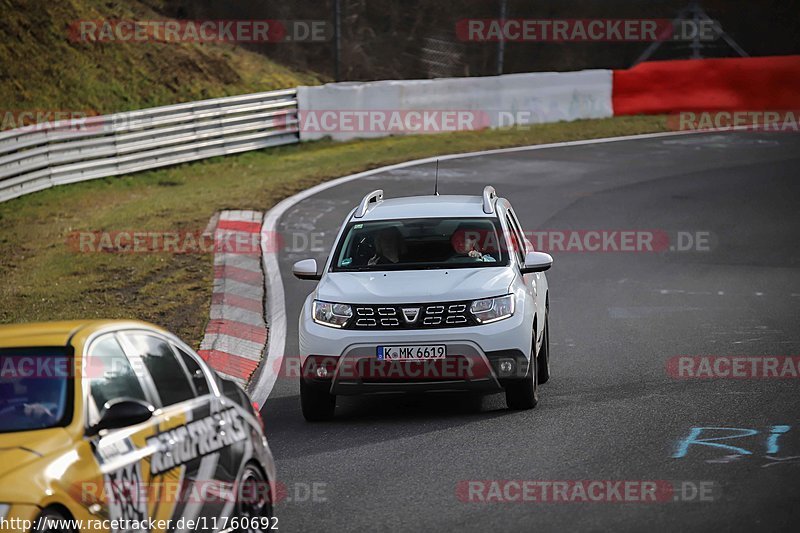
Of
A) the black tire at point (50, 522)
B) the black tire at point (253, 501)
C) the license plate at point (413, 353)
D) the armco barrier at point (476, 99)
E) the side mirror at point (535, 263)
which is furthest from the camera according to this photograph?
the armco barrier at point (476, 99)

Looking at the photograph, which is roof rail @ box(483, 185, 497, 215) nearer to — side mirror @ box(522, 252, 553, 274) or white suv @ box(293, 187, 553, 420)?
white suv @ box(293, 187, 553, 420)

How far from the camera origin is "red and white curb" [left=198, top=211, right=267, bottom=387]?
12.9 metres

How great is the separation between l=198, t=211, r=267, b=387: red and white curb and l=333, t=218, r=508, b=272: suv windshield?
5.47 ft

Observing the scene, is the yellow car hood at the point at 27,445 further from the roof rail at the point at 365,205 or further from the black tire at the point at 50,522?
the roof rail at the point at 365,205

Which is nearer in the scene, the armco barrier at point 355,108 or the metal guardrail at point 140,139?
the metal guardrail at point 140,139

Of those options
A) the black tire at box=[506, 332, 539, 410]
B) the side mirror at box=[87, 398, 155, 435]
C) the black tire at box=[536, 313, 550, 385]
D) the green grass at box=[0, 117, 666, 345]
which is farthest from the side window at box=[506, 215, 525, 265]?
the side mirror at box=[87, 398, 155, 435]

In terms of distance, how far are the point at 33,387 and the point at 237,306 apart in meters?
8.92

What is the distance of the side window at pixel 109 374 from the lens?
244 inches

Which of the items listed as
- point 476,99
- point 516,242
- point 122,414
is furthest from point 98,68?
point 122,414

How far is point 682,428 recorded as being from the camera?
32.8ft

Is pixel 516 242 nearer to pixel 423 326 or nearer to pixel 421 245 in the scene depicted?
pixel 421 245

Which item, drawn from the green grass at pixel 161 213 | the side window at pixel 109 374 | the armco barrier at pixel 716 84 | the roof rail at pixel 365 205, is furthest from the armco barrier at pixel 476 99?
the side window at pixel 109 374

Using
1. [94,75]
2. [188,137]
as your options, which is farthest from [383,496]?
[94,75]

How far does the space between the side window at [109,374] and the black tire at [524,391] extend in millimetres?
4690
